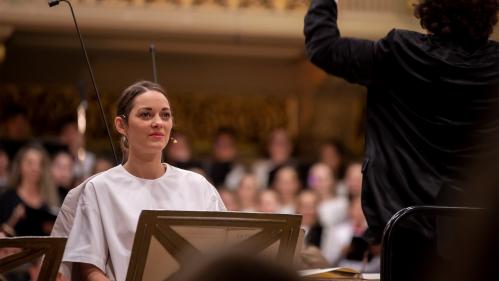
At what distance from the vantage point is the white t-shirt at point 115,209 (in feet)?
13.2

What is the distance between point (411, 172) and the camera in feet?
13.1

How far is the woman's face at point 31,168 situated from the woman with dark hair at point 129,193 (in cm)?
433

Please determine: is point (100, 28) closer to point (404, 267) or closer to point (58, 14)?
point (58, 14)

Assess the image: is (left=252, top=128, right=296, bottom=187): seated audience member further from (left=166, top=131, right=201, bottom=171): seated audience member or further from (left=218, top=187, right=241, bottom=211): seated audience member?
(left=218, top=187, right=241, bottom=211): seated audience member

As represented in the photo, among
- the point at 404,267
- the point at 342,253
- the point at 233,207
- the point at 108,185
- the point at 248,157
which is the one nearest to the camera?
the point at 404,267

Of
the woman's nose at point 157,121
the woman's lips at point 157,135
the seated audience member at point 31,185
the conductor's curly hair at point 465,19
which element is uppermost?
the conductor's curly hair at point 465,19

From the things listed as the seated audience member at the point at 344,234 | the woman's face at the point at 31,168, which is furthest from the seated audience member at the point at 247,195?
the woman's face at the point at 31,168

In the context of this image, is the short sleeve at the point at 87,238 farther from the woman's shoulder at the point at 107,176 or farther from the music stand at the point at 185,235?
the music stand at the point at 185,235

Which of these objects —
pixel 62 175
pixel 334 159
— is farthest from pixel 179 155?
pixel 334 159

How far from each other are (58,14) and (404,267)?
846 cm

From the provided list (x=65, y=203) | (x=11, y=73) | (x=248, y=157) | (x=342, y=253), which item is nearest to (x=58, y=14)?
(x=11, y=73)

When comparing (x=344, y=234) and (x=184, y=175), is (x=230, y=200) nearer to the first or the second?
(x=344, y=234)

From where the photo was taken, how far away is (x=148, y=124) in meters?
4.21

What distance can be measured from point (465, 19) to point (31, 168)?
539 cm
